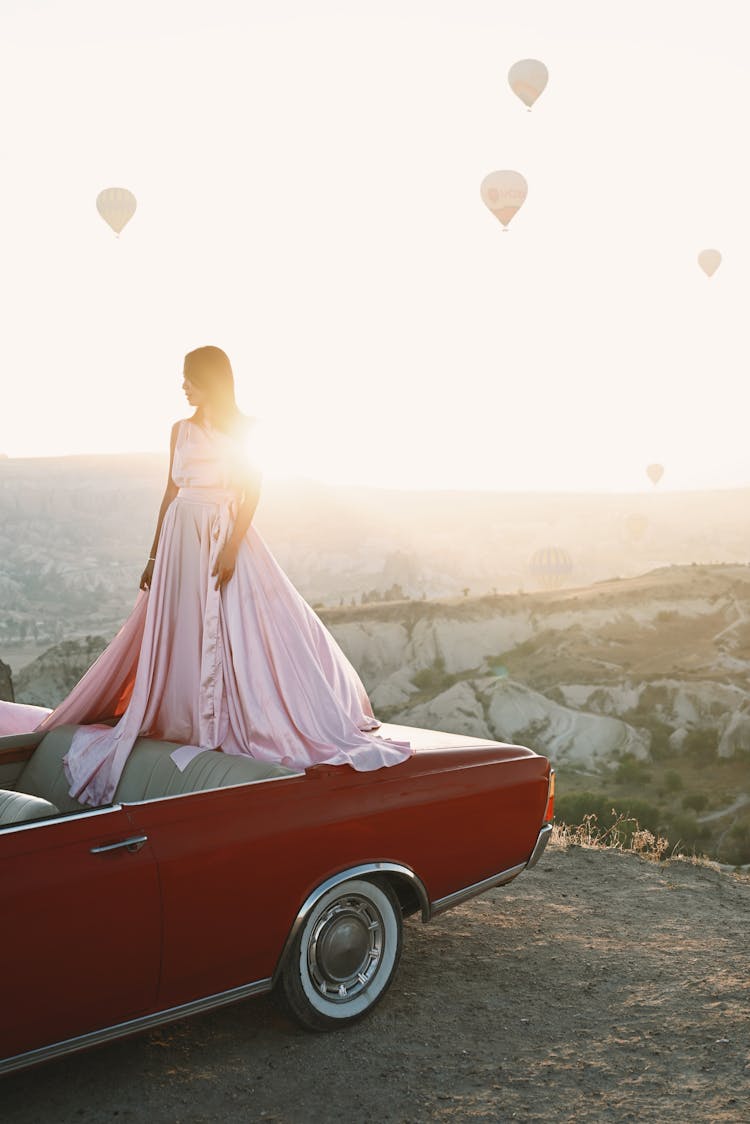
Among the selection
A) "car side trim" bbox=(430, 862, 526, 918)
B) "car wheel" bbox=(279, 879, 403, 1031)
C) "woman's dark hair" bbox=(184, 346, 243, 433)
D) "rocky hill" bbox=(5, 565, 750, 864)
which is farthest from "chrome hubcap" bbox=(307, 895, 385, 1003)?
"rocky hill" bbox=(5, 565, 750, 864)

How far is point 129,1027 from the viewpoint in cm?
328

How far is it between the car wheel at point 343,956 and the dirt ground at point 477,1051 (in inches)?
4.2

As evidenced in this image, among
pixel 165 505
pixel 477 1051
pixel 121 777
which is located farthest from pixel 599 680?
pixel 121 777

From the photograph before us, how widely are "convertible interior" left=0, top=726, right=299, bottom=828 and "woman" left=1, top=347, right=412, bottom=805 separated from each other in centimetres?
7

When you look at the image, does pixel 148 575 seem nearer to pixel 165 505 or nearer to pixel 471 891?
pixel 165 505

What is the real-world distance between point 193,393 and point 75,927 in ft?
8.29

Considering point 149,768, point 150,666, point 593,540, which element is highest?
point 593,540

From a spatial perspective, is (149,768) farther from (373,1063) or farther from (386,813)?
(373,1063)

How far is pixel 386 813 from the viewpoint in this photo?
12.9 ft

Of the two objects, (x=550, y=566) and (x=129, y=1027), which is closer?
(x=129, y=1027)

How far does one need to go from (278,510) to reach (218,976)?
132m

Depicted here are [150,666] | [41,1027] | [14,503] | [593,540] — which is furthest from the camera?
[593,540]

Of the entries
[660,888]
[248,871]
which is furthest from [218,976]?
[660,888]

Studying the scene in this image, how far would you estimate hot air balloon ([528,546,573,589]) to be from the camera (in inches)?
4318
